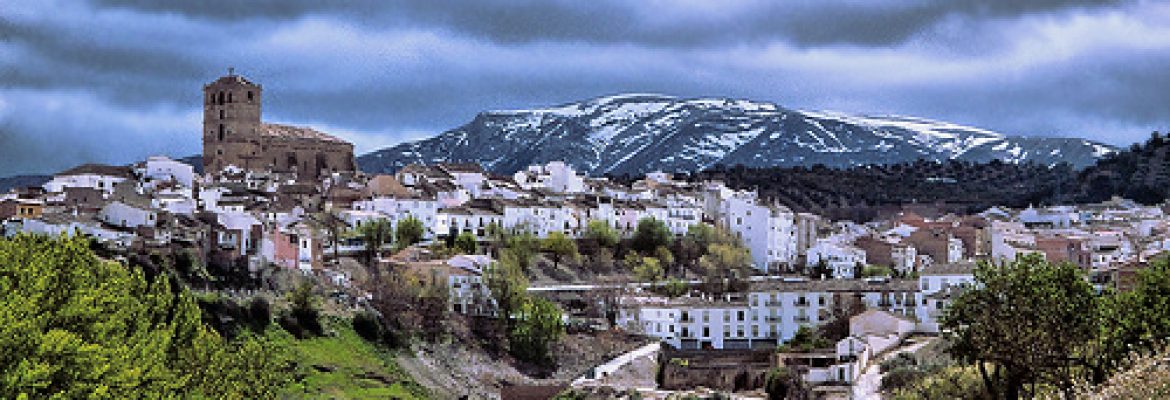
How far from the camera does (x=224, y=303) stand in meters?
60.3

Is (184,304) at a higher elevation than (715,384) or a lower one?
higher

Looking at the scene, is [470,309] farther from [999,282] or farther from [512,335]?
[999,282]

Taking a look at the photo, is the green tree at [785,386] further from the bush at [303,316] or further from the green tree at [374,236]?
the green tree at [374,236]

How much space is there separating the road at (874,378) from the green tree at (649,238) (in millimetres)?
31619

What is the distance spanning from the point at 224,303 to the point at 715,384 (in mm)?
19962

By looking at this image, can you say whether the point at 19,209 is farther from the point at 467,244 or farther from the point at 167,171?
the point at 167,171

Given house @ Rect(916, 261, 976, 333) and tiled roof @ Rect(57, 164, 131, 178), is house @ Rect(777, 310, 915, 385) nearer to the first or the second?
house @ Rect(916, 261, 976, 333)

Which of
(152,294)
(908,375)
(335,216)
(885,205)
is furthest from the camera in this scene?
(885,205)

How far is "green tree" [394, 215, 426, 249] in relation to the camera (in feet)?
287

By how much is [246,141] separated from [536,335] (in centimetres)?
4995

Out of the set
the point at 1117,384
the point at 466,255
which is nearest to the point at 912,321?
the point at 466,255

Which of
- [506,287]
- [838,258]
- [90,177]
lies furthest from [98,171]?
[838,258]

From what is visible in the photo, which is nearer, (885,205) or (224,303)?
(224,303)

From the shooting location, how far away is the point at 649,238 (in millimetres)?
96188
